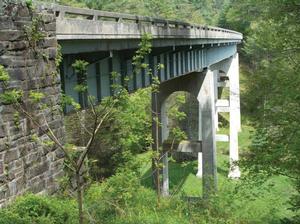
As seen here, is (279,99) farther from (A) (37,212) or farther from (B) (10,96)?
(B) (10,96)

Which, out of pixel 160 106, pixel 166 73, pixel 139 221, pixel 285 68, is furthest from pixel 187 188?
pixel 139 221

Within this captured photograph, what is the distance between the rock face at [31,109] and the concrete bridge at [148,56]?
29.7 inches

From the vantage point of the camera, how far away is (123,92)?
8289mm

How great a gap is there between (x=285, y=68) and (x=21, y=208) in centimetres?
921

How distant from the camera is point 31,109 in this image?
8.27m

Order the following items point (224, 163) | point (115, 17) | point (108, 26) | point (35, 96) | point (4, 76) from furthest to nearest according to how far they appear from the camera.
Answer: point (224, 163) → point (115, 17) → point (108, 26) → point (35, 96) → point (4, 76)

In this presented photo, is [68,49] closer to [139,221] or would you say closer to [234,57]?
[139,221]

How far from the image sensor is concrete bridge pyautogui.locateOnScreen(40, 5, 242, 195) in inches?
411

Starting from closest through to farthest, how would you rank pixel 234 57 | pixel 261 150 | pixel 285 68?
pixel 261 150 < pixel 285 68 < pixel 234 57

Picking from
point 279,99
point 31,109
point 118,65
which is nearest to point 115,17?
point 118,65

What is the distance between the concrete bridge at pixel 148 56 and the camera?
1043 centimetres

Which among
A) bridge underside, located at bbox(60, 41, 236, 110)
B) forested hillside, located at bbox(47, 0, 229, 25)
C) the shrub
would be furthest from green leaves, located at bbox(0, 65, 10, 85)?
forested hillside, located at bbox(47, 0, 229, 25)

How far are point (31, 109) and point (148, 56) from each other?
8508 millimetres

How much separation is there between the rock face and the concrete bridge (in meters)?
0.75
